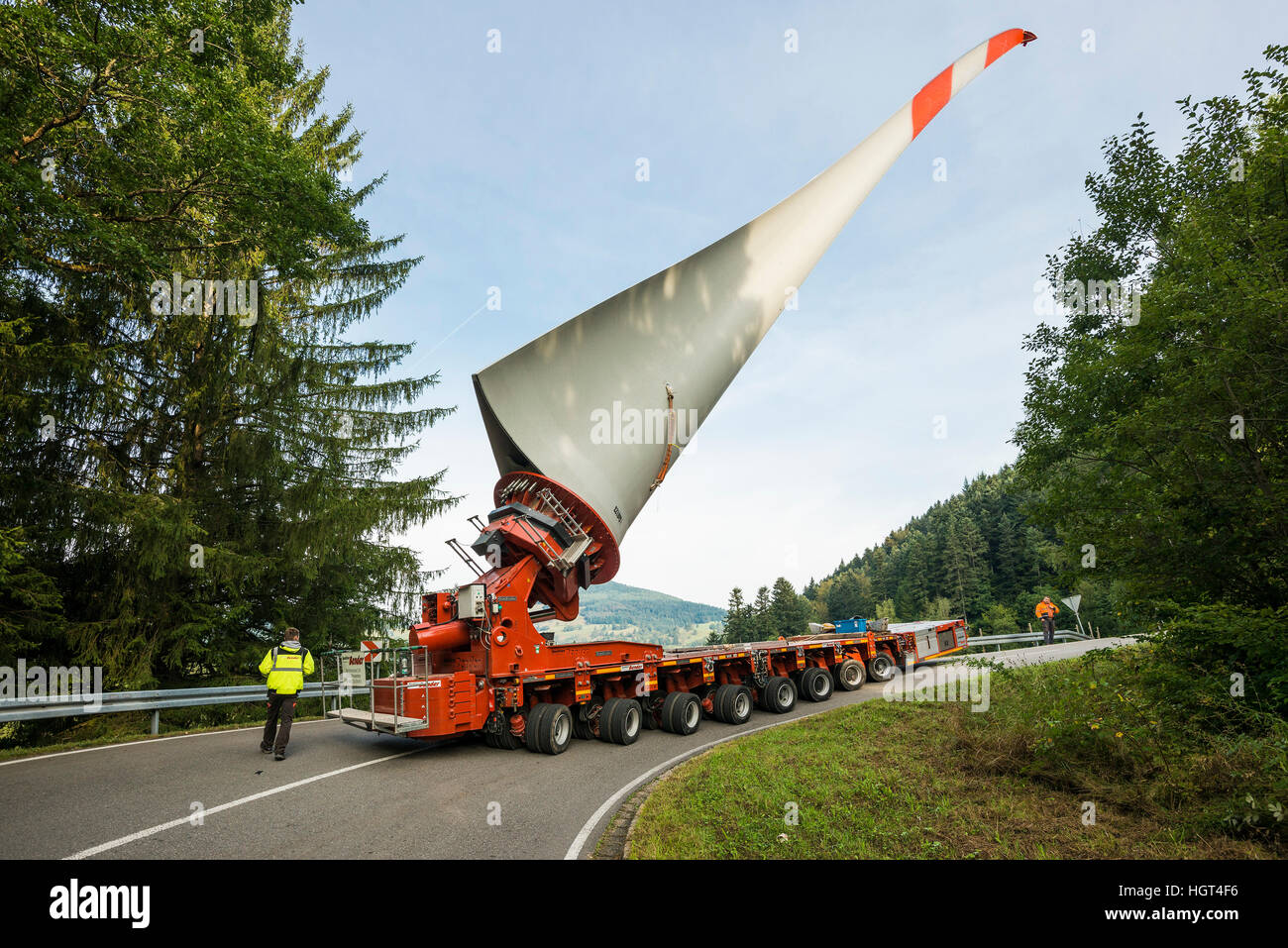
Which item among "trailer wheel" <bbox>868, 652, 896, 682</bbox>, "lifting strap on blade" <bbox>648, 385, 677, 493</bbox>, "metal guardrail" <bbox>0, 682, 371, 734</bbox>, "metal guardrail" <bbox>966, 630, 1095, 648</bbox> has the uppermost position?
"lifting strap on blade" <bbox>648, 385, 677, 493</bbox>

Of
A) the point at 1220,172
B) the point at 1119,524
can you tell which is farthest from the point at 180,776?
the point at 1220,172

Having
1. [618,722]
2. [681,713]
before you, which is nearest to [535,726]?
[618,722]

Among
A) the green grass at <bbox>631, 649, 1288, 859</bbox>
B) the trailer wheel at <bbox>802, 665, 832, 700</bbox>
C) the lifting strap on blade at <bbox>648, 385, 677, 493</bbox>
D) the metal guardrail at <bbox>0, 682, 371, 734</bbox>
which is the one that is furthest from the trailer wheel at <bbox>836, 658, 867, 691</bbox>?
the metal guardrail at <bbox>0, 682, 371, 734</bbox>

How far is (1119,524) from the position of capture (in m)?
7.38

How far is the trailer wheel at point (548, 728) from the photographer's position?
8.67 meters

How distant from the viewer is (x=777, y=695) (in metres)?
12.2


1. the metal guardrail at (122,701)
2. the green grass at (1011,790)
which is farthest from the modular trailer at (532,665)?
the green grass at (1011,790)

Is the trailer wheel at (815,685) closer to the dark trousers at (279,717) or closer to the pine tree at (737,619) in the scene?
the dark trousers at (279,717)

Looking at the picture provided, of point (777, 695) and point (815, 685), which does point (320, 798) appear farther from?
point (815, 685)

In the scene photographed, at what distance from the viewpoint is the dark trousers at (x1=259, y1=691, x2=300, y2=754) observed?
8102 millimetres

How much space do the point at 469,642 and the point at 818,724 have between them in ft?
18.6

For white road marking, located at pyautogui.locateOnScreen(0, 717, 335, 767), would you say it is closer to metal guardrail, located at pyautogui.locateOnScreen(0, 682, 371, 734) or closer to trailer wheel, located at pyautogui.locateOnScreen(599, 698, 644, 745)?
metal guardrail, located at pyautogui.locateOnScreen(0, 682, 371, 734)

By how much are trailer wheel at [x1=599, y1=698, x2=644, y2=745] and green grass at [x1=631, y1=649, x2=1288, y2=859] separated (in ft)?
5.77

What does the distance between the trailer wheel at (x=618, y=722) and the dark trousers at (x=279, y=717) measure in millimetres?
4298
